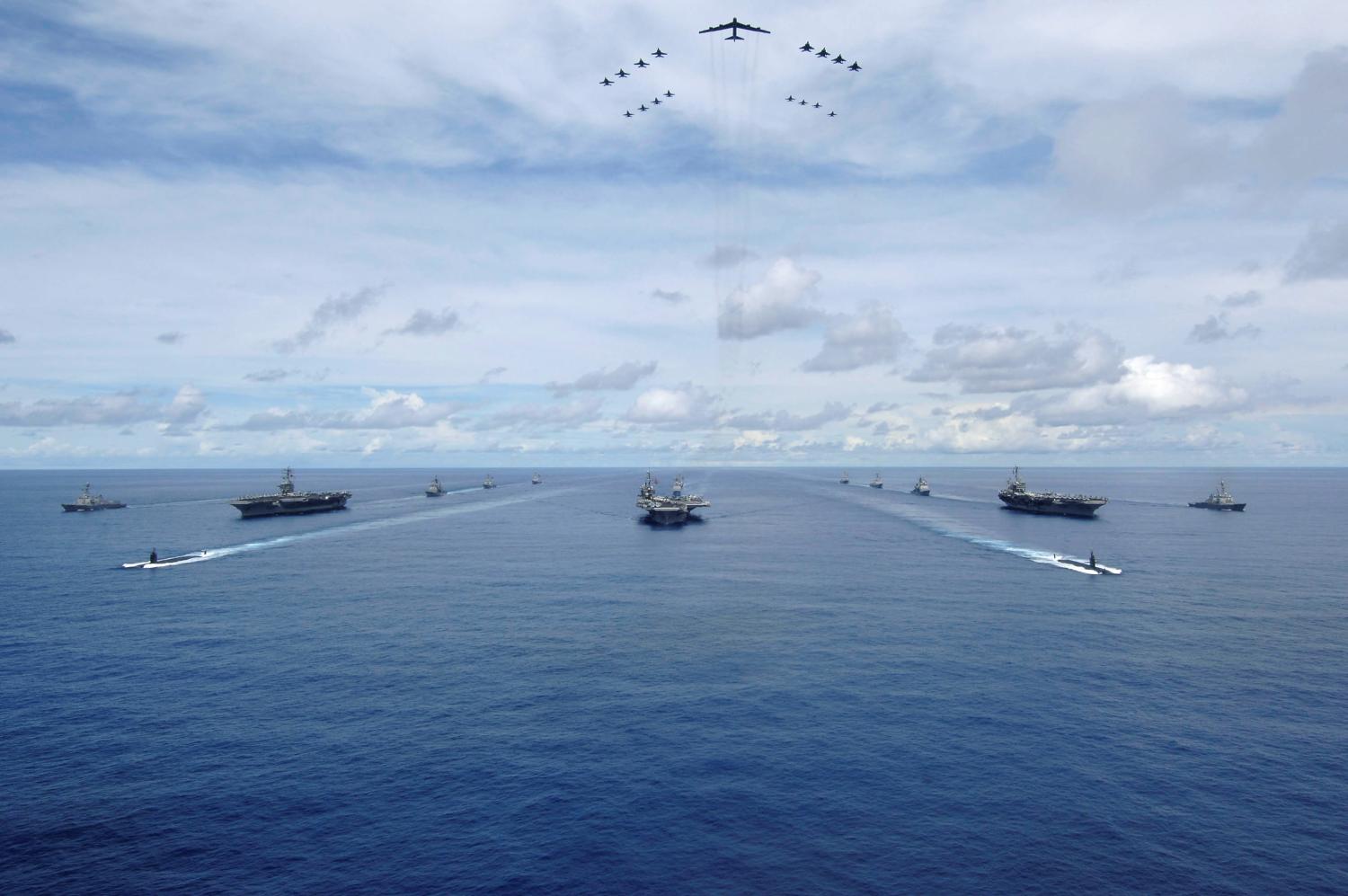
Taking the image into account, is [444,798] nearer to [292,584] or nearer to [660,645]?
[660,645]

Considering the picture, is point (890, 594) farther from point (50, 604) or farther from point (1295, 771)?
point (50, 604)

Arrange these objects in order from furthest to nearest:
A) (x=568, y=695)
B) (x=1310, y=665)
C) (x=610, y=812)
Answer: (x=1310, y=665)
(x=568, y=695)
(x=610, y=812)

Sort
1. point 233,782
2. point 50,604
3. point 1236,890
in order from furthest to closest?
1. point 50,604
2. point 233,782
3. point 1236,890

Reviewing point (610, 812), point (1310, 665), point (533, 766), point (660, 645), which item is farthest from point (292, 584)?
point (1310, 665)

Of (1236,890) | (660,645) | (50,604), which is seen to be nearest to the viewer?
(1236,890)

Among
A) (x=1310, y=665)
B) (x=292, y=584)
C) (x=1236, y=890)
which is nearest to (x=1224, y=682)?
(x=1310, y=665)

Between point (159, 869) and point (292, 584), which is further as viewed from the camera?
point (292, 584)
